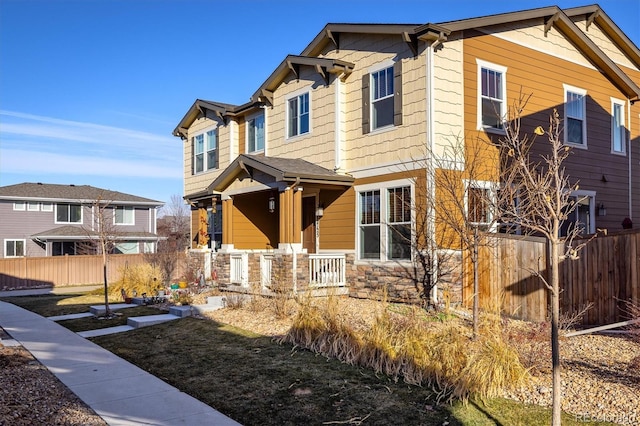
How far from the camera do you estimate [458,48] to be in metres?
12.5

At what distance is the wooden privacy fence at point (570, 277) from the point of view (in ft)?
30.8

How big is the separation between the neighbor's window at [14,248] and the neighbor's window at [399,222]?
95.1 ft

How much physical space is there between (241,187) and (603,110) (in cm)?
1116

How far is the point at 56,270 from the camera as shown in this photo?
26250 mm

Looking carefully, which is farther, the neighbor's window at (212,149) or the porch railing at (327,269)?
the neighbor's window at (212,149)

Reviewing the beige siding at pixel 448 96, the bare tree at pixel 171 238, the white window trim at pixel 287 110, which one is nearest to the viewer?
the beige siding at pixel 448 96

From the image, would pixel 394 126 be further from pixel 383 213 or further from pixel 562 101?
pixel 562 101

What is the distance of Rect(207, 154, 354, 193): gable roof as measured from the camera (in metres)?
13.6

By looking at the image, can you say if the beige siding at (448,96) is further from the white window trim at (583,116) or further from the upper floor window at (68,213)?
the upper floor window at (68,213)

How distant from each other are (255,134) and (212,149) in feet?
9.95

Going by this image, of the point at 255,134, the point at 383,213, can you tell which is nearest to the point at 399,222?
the point at 383,213

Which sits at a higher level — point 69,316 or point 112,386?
point 112,386

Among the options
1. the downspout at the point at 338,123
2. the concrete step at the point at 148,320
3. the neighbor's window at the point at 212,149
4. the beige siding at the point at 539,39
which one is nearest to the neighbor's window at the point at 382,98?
the downspout at the point at 338,123

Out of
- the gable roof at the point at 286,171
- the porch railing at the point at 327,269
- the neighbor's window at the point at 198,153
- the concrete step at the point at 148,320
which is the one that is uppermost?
the neighbor's window at the point at 198,153
